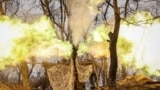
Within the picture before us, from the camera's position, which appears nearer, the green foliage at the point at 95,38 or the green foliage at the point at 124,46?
the green foliage at the point at 95,38

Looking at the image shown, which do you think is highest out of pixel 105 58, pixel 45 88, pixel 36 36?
pixel 36 36

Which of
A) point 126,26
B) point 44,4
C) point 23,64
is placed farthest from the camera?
point 44,4

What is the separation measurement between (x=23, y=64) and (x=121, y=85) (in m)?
5.92

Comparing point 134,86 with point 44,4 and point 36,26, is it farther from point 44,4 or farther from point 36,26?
point 44,4

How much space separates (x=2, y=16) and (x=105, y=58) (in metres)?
5.72

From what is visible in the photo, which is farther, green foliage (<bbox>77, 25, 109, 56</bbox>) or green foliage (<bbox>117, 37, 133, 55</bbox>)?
green foliage (<bbox>117, 37, 133, 55</bbox>)

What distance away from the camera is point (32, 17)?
21969 mm

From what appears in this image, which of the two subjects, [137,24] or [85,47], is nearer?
[137,24]

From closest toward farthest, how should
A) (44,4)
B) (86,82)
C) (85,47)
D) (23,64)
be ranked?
(86,82)
(23,64)
(85,47)
(44,4)

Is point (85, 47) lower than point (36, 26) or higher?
lower

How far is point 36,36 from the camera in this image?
17.1m

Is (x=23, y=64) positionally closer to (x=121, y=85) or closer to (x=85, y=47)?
(x=85, y=47)

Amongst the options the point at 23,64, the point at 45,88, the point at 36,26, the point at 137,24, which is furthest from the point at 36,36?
the point at 45,88

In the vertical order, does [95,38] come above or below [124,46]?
above
